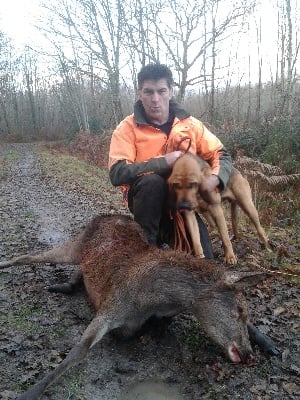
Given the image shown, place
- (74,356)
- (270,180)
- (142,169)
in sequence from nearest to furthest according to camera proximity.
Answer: (74,356) → (142,169) → (270,180)

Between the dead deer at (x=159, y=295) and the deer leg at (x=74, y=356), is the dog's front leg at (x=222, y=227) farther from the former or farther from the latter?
the deer leg at (x=74, y=356)

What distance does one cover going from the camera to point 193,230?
169 inches

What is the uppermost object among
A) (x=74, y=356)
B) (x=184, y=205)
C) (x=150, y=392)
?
(x=184, y=205)

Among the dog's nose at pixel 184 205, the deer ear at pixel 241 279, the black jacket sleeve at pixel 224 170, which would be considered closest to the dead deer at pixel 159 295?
the deer ear at pixel 241 279

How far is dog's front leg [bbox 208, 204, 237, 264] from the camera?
4449mm

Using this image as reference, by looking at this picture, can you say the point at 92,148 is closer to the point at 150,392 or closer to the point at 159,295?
the point at 159,295

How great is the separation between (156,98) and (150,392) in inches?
111

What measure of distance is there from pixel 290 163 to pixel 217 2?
36.1 feet

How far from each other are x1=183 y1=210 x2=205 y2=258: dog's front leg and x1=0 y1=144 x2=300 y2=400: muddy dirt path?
66cm

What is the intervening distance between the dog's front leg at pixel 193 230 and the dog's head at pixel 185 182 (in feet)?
0.33

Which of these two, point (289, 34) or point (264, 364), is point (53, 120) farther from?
point (264, 364)

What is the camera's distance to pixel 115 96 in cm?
2103

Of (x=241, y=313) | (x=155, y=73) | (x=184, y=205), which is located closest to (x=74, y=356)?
(x=241, y=313)

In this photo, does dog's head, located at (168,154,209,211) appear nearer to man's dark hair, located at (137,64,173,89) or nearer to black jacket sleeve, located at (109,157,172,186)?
black jacket sleeve, located at (109,157,172,186)
